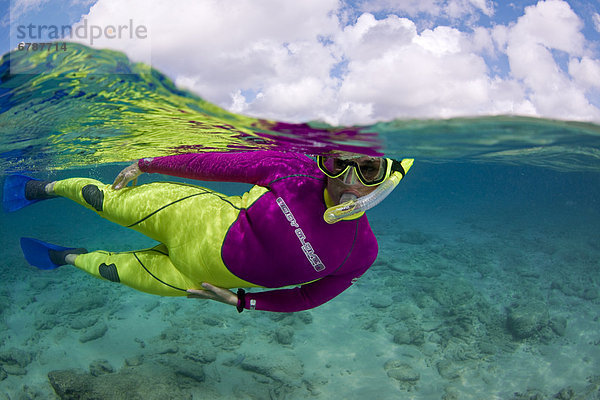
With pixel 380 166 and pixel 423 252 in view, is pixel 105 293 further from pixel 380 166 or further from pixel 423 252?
pixel 423 252

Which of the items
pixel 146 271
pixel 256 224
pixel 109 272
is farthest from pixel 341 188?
pixel 109 272

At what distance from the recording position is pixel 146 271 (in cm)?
352

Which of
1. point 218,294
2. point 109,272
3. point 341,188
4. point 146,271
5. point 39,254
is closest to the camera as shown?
point 341,188

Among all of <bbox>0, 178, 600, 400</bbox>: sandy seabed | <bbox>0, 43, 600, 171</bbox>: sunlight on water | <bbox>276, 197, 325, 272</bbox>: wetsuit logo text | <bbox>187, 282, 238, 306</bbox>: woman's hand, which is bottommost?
<bbox>0, 178, 600, 400</bbox>: sandy seabed

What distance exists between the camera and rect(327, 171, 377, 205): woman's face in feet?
9.11

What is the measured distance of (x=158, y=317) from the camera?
8891 millimetres

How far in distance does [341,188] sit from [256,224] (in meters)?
0.83

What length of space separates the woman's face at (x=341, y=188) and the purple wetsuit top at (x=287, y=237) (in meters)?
0.13

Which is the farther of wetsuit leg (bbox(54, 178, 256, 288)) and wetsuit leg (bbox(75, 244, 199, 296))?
wetsuit leg (bbox(75, 244, 199, 296))

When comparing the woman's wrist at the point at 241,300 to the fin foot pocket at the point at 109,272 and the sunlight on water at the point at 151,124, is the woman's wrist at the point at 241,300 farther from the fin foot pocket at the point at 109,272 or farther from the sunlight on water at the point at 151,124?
the sunlight on water at the point at 151,124

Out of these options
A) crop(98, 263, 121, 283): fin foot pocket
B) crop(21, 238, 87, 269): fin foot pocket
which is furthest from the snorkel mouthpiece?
crop(21, 238, 87, 269): fin foot pocket

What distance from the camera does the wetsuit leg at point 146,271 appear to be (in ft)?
11.1

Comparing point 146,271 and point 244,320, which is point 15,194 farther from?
point 244,320

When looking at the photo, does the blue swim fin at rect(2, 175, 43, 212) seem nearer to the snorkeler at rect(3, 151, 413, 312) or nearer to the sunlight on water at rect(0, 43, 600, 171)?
the sunlight on water at rect(0, 43, 600, 171)
